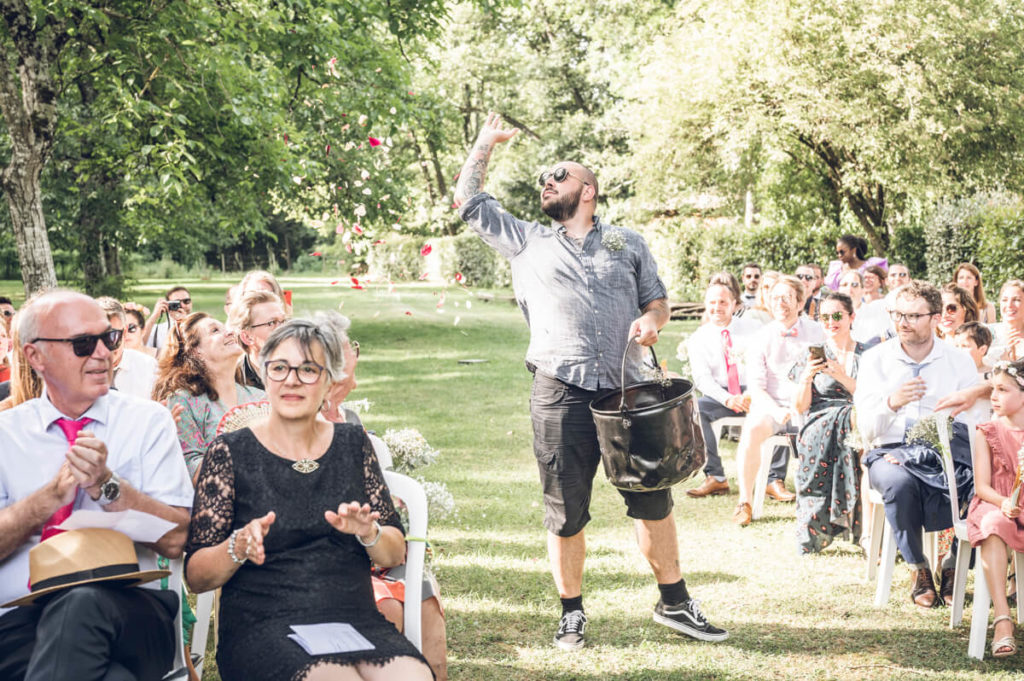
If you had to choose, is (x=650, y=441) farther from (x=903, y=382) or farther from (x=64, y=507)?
(x=64, y=507)

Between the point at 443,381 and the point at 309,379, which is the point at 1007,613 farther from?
the point at 443,381

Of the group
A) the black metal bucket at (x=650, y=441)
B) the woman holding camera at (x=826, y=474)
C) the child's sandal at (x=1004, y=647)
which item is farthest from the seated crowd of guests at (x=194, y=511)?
the woman holding camera at (x=826, y=474)

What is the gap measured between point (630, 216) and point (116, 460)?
1008 inches

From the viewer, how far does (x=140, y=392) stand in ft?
17.7

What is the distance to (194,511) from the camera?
3039 millimetres

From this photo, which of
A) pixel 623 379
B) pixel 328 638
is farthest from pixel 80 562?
pixel 623 379

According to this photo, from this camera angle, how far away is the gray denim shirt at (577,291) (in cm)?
436

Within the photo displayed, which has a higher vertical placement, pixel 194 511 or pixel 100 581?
pixel 194 511

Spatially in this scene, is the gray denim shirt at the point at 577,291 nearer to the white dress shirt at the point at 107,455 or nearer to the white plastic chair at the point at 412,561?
the white plastic chair at the point at 412,561

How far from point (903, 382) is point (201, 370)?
11.9ft

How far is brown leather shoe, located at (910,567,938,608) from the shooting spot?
4953mm

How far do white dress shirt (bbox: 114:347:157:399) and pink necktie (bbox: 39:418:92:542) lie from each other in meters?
2.33

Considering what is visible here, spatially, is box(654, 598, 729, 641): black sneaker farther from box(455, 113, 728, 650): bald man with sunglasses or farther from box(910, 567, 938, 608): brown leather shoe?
box(910, 567, 938, 608): brown leather shoe

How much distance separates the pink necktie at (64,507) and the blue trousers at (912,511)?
152 inches
